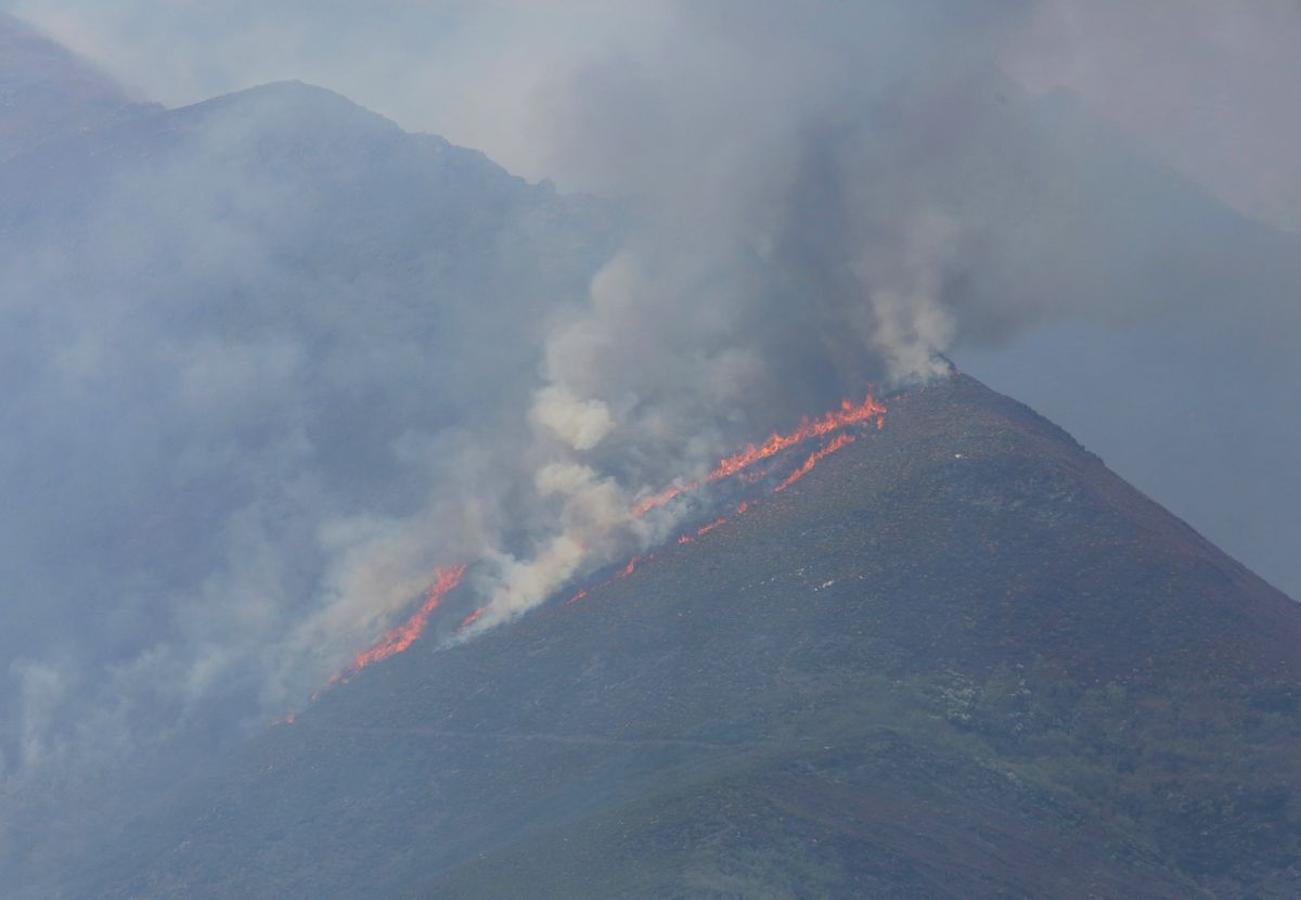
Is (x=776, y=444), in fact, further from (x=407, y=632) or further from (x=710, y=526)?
(x=407, y=632)

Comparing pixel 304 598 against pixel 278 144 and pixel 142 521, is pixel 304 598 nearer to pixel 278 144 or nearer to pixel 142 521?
pixel 142 521

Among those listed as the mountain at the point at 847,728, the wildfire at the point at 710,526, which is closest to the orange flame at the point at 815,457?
the mountain at the point at 847,728

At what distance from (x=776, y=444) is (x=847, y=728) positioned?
39254 millimetres

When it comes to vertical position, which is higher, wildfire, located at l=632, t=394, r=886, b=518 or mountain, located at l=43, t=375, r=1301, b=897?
wildfire, located at l=632, t=394, r=886, b=518

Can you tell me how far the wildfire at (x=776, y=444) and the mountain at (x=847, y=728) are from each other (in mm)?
5485

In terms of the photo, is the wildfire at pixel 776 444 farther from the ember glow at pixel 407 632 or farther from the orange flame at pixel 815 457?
the ember glow at pixel 407 632

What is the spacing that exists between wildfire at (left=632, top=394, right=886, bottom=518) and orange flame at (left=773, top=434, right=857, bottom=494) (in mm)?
2323

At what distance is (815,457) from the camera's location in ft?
371

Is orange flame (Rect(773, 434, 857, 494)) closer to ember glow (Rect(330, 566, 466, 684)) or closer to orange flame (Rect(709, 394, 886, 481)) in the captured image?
orange flame (Rect(709, 394, 886, 481))

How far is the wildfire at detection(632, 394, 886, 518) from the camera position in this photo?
382 ft

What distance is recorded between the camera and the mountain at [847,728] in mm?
74625

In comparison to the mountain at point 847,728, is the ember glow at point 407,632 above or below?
above

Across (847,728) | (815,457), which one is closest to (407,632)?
(815,457)

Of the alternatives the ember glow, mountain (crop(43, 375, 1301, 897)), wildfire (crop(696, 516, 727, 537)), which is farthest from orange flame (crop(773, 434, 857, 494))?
the ember glow
